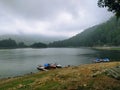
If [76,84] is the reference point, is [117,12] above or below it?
above

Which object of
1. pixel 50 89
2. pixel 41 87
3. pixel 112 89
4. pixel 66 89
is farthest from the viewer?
pixel 41 87

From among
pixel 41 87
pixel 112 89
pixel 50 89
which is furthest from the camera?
pixel 41 87

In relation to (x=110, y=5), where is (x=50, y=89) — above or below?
below

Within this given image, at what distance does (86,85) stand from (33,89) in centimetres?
664

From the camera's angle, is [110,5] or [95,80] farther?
[95,80]

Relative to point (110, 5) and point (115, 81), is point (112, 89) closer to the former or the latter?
point (115, 81)

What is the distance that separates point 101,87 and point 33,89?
8426 mm

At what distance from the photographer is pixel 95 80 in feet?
89.1

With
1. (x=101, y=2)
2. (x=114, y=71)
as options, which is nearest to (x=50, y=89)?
(x=114, y=71)

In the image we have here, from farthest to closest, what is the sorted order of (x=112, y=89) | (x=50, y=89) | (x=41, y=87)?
(x=41, y=87)
(x=50, y=89)
(x=112, y=89)

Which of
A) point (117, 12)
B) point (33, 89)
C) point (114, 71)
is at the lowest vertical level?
point (33, 89)

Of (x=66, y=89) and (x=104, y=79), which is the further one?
(x=104, y=79)

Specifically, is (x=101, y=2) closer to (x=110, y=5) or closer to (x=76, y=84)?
(x=110, y=5)

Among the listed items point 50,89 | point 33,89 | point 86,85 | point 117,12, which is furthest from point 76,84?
point 117,12
